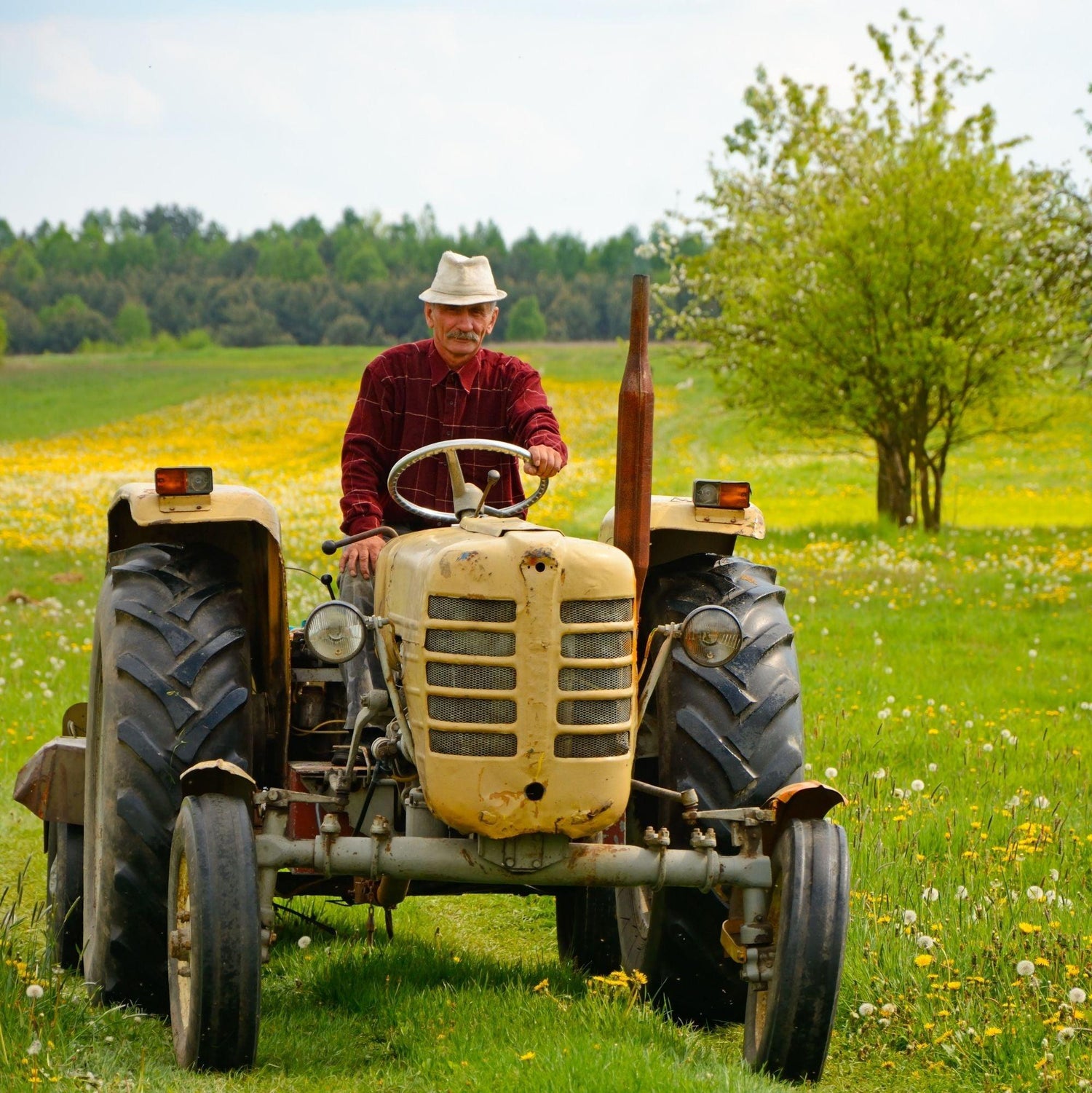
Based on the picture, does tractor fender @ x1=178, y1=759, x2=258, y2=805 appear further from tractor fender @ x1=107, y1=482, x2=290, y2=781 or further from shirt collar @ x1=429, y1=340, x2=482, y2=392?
shirt collar @ x1=429, y1=340, x2=482, y2=392

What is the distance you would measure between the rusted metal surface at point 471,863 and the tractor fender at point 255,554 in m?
0.96

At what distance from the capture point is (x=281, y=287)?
11425cm

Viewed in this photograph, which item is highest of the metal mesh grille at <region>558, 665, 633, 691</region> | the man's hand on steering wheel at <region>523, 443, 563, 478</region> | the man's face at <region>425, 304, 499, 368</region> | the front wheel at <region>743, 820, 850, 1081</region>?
the man's face at <region>425, 304, 499, 368</region>

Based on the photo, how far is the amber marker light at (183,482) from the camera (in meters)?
4.94

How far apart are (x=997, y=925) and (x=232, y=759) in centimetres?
251

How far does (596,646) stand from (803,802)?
741 millimetres

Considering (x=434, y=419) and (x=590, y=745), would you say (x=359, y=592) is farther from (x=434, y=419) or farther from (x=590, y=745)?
(x=590, y=745)

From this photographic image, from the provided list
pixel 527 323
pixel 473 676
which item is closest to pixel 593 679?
pixel 473 676

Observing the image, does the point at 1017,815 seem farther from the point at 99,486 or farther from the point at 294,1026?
the point at 99,486

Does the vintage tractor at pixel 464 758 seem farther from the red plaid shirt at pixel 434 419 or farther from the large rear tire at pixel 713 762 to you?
the red plaid shirt at pixel 434 419

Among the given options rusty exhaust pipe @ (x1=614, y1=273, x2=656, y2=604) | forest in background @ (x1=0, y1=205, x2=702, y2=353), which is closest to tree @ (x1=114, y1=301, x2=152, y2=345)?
forest in background @ (x1=0, y1=205, x2=702, y2=353)

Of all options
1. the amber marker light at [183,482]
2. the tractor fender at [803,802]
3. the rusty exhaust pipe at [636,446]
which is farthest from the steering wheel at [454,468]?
the tractor fender at [803,802]

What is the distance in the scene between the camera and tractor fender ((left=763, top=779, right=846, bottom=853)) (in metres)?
4.25

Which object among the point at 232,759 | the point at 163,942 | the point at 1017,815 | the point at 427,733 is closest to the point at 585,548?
the point at 427,733
